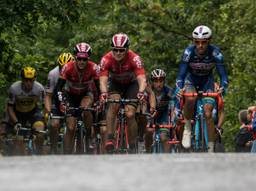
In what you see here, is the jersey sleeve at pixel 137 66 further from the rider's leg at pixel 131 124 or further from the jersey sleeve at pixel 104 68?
the rider's leg at pixel 131 124

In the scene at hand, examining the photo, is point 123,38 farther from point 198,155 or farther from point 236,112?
point 236,112

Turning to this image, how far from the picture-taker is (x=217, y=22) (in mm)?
37875

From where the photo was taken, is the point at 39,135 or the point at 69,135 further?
the point at 39,135

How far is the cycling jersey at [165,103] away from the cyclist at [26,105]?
2.15 meters

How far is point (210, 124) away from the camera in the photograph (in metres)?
17.4

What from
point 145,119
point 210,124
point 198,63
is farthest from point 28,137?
point 210,124

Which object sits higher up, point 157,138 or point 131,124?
point 131,124

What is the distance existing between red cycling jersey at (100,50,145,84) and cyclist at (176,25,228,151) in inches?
25.4

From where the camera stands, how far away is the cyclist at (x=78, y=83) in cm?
1909

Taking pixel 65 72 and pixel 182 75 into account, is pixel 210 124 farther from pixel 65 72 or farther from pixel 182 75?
pixel 65 72

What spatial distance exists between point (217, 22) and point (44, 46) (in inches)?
469

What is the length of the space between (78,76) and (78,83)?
13 cm

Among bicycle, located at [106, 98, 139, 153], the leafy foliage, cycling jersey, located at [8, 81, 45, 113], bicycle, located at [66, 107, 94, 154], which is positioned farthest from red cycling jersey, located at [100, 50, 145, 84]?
the leafy foliage

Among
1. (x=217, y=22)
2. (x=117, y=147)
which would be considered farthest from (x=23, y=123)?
(x=217, y=22)
